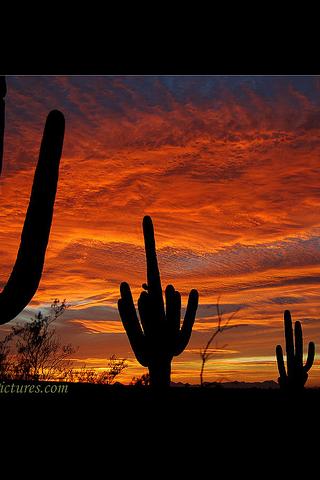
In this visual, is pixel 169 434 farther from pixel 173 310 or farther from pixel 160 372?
pixel 173 310

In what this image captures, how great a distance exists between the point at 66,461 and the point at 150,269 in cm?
500

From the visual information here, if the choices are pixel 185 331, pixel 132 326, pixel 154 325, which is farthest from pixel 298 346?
pixel 132 326

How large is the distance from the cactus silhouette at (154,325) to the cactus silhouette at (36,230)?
18.2 ft

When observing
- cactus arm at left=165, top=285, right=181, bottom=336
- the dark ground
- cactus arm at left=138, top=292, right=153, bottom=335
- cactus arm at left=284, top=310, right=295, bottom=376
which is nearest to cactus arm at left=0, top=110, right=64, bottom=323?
the dark ground

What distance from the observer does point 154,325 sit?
9.93 metres

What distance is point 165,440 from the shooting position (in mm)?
5754

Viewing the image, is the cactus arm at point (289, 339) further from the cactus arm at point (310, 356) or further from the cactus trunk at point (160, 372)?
the cactus trunk at point (160, 372)

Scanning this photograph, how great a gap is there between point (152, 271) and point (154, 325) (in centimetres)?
91

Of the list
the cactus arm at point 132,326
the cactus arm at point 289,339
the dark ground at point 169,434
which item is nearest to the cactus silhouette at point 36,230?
the dark ground at point 169,434

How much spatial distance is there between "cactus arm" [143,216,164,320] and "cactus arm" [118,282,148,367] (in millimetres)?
401

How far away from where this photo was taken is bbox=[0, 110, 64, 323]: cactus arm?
433cm

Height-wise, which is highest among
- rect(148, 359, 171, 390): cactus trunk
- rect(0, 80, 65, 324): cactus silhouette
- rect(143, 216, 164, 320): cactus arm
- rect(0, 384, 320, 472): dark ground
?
rect(143, 216, 164, 320): cactus arm

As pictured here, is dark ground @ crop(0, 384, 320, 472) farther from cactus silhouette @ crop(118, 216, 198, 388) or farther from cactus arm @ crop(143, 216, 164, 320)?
cactus arm @ crop(143, 216, 164, 320)
